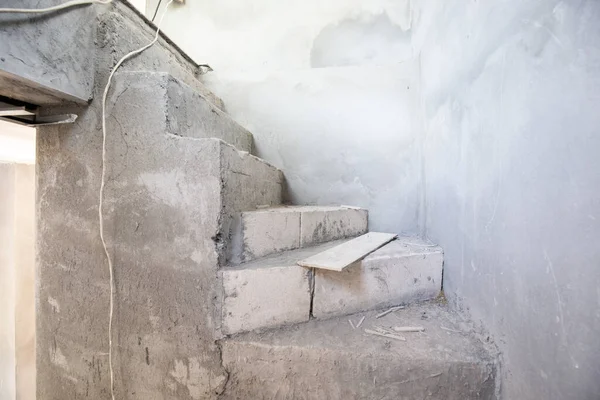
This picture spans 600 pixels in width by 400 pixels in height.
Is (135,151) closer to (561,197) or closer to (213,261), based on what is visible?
(213,261)

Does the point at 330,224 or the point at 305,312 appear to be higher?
the point at 330,224

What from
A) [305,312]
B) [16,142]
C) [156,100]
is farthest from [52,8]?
[16,142]

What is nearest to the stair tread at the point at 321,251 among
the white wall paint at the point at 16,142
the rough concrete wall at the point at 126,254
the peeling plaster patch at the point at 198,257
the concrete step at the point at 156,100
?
the peeling plaster patch at the point at 198,257

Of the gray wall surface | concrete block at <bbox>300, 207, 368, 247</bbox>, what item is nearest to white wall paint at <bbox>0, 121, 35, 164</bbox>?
the gray wall surface

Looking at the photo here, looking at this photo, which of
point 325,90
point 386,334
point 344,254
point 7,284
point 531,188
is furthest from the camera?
point 7,284

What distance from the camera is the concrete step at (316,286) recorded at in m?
1.22

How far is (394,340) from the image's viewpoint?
1.17 m

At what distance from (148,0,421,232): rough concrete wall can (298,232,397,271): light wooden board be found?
27.9 inches

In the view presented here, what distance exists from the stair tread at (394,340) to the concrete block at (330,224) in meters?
0.53

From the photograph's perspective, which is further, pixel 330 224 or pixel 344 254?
pixel 330 224

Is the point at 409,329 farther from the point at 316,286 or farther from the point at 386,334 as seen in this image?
the point at 316,286

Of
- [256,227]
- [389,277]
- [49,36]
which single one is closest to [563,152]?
[389,277]

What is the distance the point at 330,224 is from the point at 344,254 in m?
0.42

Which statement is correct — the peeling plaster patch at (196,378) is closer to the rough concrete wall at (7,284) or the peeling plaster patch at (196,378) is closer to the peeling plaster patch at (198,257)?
the peeling plaster patch at (198,257)
